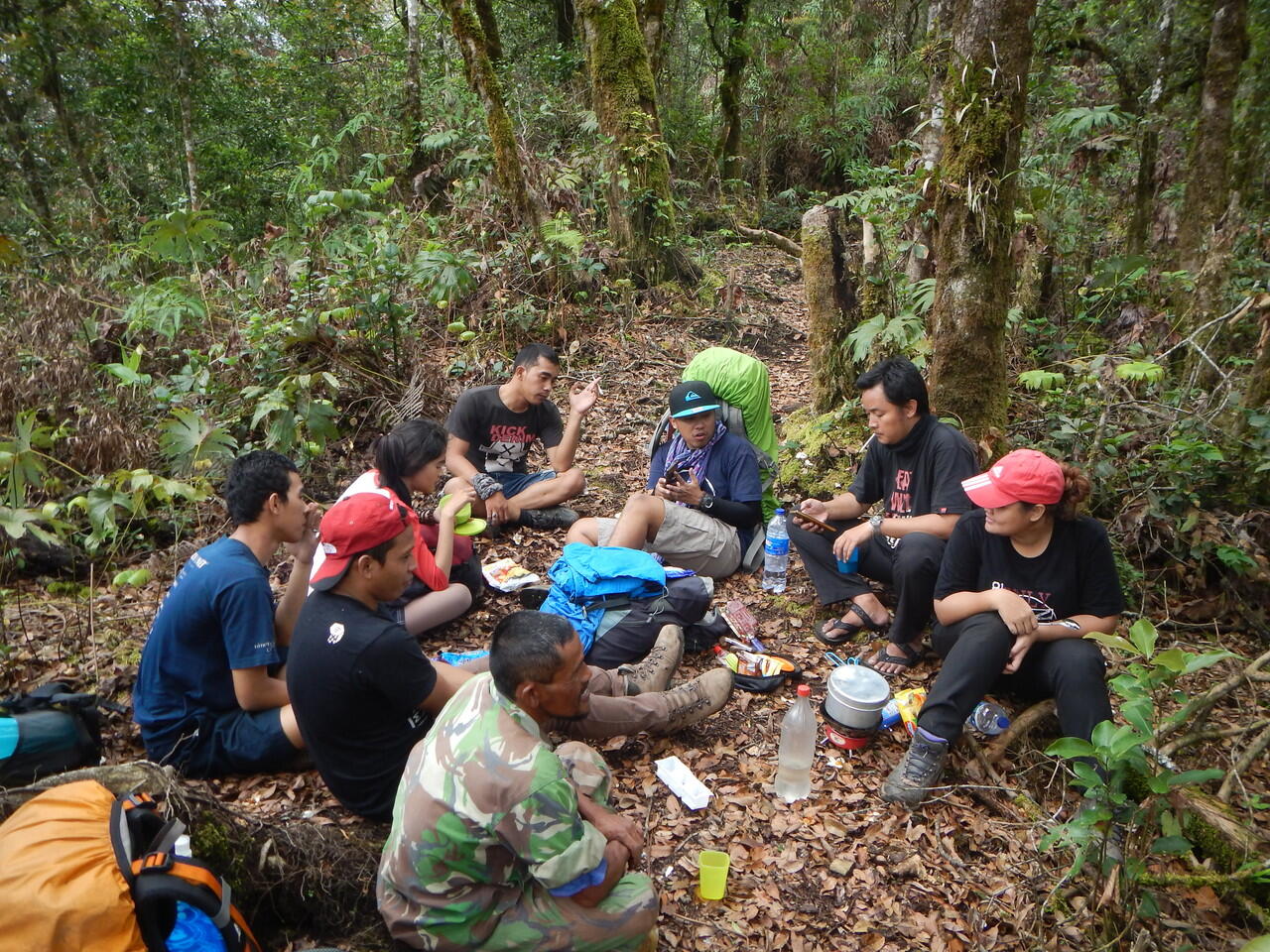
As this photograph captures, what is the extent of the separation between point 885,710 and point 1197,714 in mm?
1376

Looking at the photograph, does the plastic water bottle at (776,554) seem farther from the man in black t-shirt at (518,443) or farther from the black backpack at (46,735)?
the black backpack at (46,735)

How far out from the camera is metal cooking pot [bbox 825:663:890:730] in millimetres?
3801

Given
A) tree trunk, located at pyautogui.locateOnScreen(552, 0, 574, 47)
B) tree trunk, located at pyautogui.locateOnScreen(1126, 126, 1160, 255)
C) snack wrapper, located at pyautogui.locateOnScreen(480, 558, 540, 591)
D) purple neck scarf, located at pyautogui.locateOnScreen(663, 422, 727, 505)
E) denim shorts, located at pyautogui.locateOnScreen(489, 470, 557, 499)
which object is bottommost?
snack wrapper, located at pyautogui.locateOnScreen(480, 558, 540, 591)

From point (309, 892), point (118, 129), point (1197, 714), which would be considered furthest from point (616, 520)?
point (118, 129)

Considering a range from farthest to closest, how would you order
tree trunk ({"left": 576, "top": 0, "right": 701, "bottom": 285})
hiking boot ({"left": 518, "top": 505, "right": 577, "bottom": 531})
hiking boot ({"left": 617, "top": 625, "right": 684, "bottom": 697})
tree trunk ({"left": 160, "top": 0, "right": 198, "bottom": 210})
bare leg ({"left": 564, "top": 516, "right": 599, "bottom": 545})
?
tree trunk ({"left": 160, "top": 0, "right": 198, "bottom": 210}), tree trunk ({"left": 576, "top": 0, "right": 701, "bottom": 285}), hiking boot ({"left": 518, "top": 505, "right": 577, "bottom": 531}), bare leg ({"left": 564, "top": 516, "right": 599, "bottom": 545}), hiking boot ({"left": 617, "top": 625, "right": 684, "bottom": 697})

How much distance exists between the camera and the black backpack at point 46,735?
274 cm

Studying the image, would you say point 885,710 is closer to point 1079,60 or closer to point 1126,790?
point 1126,790

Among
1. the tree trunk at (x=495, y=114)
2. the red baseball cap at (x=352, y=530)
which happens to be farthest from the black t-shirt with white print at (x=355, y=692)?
the tree trunk at (x=495, y=114)

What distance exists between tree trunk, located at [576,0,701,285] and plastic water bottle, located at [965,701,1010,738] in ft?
23.9

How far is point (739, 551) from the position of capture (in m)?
5.37

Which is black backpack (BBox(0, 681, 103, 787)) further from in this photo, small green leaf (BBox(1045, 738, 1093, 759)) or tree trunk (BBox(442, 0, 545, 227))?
tree trunk (BBox(442, 0, 545, 227))

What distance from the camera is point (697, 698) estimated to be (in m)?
4.01

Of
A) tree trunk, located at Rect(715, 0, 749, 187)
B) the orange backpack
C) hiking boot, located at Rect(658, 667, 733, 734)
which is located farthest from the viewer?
tree trunk, located at Rect(715, 0, 749, 187)

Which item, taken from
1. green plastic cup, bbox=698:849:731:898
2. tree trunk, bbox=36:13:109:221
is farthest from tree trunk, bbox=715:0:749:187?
green plastic cup, bbox=698:849:731:898
